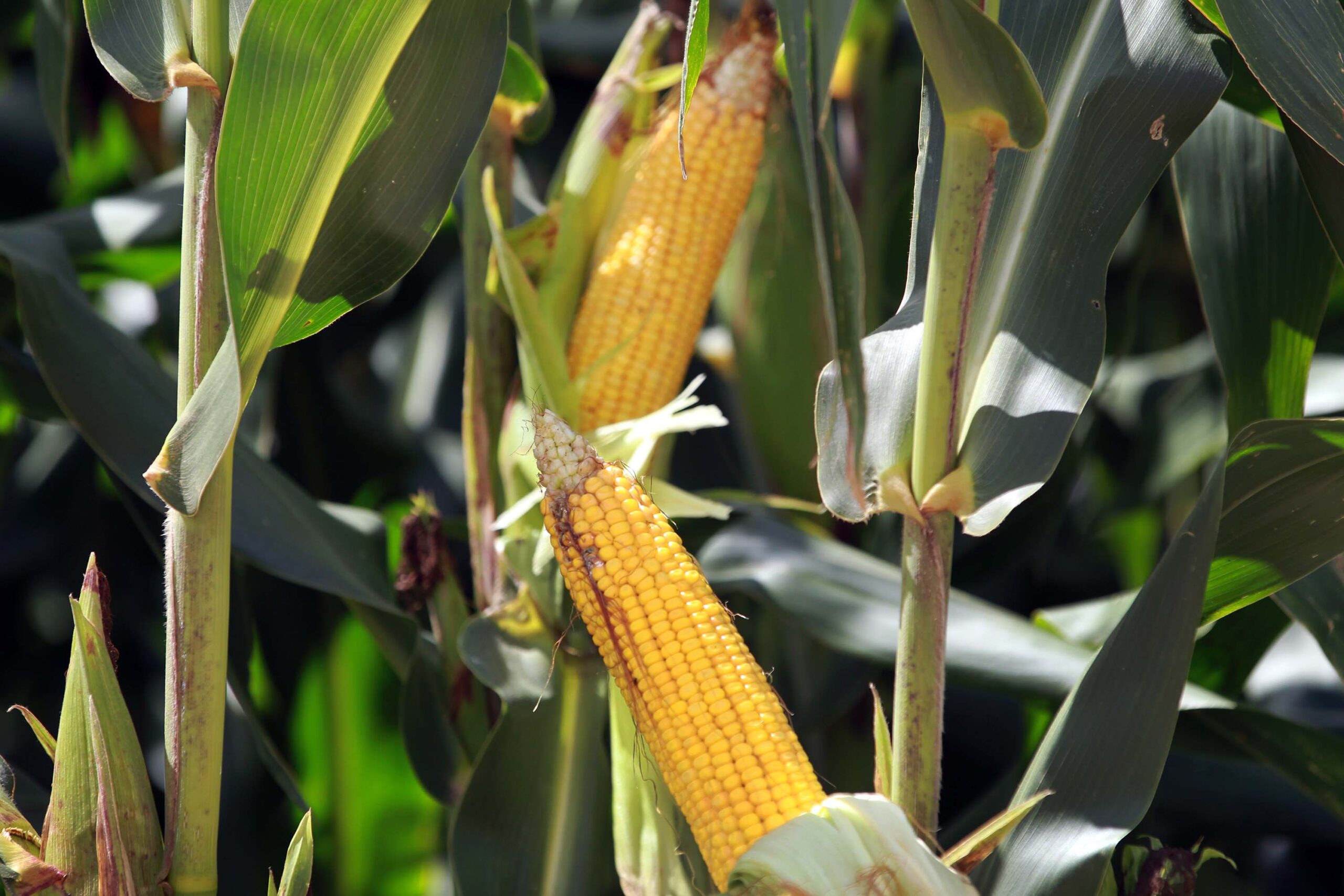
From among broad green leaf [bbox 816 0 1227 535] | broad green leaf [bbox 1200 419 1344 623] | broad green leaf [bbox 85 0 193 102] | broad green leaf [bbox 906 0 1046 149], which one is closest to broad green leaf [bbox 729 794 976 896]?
broad green leaf [bbox 816 0 1227 535]

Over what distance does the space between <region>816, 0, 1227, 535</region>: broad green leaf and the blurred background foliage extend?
0.29 metres

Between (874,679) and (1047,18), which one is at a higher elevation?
(1047,18)

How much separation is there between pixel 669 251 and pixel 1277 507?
0.54m

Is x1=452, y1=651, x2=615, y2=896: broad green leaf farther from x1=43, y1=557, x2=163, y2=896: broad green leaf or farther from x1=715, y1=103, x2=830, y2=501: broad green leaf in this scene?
x1=715, y1=103, x2=830, y2=501: broad green leaf

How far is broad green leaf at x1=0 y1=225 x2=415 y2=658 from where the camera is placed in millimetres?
875

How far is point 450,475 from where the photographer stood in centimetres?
136

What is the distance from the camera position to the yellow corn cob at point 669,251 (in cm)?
96

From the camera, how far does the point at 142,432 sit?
2.89ft

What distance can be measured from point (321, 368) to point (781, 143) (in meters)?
0.64

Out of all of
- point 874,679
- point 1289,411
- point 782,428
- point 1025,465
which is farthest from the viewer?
point 782,428

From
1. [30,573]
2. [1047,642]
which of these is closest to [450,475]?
[30,573]

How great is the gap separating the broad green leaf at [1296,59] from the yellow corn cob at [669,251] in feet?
1.55

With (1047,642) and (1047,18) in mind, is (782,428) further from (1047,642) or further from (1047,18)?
(1047,18)

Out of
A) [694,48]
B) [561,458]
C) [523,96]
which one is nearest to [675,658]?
[561,458]
